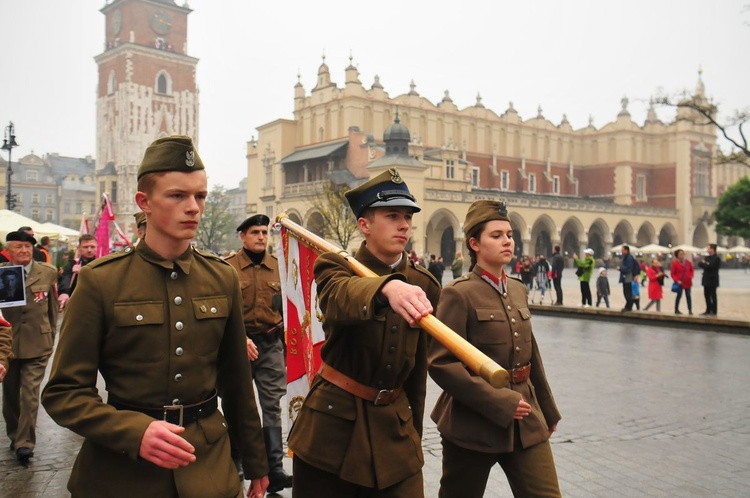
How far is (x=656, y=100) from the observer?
23.0 metres

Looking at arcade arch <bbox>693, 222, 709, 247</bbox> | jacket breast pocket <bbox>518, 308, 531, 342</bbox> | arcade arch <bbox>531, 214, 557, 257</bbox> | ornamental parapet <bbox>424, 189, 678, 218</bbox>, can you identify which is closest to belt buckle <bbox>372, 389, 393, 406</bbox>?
jacket breast pocket <bbox>518, 308, 531, 342</bbox>

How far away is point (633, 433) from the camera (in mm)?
6602

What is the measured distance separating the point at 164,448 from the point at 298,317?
7.86 ft

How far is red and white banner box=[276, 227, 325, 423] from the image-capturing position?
4.27m

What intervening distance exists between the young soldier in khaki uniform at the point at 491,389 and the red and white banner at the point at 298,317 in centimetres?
92

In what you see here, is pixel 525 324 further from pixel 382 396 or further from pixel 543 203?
pixel 543 203

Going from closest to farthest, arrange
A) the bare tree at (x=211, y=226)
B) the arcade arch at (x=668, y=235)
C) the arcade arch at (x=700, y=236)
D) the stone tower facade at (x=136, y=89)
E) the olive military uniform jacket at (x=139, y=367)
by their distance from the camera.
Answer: the olive military uniform jacket at (x=139, y=367), the arcade arch at (x=668, y=235), the arcade arch at (x=700, y=236), the bare tree at (x=211, y=226), the stone tower facade at (x=136, y=89)

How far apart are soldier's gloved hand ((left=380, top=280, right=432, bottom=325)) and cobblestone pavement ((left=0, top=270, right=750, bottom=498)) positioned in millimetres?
3126

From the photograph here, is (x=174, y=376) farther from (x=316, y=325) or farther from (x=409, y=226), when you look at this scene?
(x=316, y=325)

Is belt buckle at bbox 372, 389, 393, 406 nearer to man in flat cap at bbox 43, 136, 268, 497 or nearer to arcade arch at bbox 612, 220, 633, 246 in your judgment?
man in flat cap at bbox 43, 136, 268, 497

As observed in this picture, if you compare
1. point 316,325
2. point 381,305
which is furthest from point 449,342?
point 316,325

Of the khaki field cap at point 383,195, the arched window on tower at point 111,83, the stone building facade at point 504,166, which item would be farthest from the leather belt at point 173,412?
the arched window on tower at point 111,83

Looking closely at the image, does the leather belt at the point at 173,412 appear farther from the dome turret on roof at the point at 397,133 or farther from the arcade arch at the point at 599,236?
the arcade arch at the point at 599,236

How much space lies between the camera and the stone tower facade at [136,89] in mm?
75250
